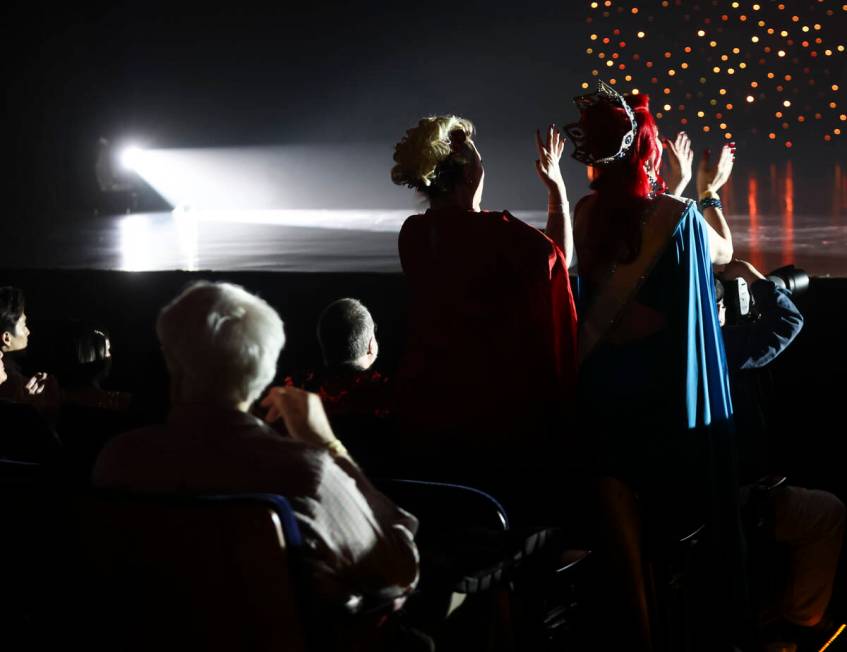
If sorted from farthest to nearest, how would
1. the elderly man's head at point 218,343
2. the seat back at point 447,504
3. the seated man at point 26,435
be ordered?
the seated man at point 26,435 < the seat back at point 447,504 < the elderly man's head at point 218,343

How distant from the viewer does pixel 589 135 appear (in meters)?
1.87

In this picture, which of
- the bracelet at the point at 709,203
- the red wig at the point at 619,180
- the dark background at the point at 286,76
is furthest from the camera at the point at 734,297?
the dark background at the point at 286,76

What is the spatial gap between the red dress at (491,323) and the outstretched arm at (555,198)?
99 mm

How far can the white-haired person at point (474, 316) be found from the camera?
73.0 inches

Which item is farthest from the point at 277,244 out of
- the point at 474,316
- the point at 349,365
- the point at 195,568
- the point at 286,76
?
the point at 195,568

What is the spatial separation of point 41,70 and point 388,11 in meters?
3.95

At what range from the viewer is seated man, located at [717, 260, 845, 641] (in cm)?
195

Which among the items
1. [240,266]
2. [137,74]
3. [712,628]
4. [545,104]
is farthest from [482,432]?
[137,74]

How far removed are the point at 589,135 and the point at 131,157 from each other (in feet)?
37.0

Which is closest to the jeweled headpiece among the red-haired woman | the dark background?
the red-haired woman

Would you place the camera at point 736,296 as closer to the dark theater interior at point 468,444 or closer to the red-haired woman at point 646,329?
the dark theater interior at point 468,444

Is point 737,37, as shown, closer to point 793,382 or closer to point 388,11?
point 388,11

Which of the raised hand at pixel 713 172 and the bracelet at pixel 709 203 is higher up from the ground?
the raised hand at pixel 713 172

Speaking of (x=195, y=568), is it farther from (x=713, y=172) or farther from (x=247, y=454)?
(x=713, y=172)
